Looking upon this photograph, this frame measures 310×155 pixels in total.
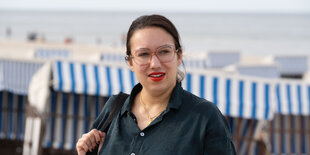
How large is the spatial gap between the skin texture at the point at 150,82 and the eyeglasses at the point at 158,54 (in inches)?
0.5

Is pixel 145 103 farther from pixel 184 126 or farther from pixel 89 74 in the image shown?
pixel 89 74

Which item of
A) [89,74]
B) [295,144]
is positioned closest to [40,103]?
[89,74]

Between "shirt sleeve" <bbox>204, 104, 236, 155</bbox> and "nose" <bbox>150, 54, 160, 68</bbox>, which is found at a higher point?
"nose" <bbox>150, 54, 160, 68</bbox>

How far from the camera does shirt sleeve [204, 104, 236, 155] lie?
1.82 meters

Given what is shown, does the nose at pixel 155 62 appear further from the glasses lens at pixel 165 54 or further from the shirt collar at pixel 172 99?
the shirt collar at pixel 172 99

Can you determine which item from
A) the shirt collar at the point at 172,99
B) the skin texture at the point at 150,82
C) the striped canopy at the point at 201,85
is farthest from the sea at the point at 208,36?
the skin texture at the point at 150,82

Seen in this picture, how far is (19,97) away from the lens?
792 centimetres

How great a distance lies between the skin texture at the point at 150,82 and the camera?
6.40ft

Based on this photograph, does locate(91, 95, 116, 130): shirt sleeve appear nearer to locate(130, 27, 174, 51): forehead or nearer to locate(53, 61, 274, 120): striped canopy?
locate(130, 27, 174, 51): forehead

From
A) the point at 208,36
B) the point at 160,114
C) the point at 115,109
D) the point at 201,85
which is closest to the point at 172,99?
the point at 160,114

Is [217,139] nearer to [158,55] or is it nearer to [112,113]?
[158,55]

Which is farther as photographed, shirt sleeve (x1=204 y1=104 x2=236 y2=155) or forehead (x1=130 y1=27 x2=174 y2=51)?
forehead (x1=130 y1=27 x2=174 y2=51)

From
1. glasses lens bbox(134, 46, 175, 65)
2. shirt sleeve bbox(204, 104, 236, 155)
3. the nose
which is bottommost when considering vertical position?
shirt sleeve bbox(204, 104, 236, 155)

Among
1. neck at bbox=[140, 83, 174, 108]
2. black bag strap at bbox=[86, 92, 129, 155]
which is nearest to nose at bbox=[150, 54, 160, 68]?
neck at bbox=[140, 83, 174, 108]
